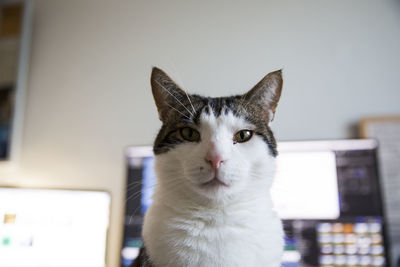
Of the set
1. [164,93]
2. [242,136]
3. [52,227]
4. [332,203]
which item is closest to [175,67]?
[164,93]

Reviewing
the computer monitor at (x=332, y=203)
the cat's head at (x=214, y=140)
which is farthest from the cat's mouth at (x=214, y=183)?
the computer monitor at (x=332, y=203)

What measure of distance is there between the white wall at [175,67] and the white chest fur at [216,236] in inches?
9.0

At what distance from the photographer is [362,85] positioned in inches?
28.8

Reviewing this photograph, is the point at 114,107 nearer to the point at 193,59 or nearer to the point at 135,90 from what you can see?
the point at 135,90

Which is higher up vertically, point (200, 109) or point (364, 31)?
point (364, 31)

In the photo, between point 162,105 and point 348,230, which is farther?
point 348,230

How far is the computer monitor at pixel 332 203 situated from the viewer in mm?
753

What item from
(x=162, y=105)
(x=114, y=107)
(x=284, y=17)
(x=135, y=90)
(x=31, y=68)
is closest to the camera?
(x=162, y=105)

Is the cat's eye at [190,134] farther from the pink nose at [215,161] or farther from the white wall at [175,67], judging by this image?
the white wall at [175,67]

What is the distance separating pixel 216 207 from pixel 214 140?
4.3 inches

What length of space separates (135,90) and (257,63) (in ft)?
1.39

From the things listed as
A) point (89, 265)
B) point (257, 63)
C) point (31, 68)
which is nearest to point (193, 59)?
point (257, 63)

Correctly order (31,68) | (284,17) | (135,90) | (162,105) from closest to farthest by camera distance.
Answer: (162,105) < (284,17) < (135,90) < (31,68)

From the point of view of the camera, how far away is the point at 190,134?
1.52ft
